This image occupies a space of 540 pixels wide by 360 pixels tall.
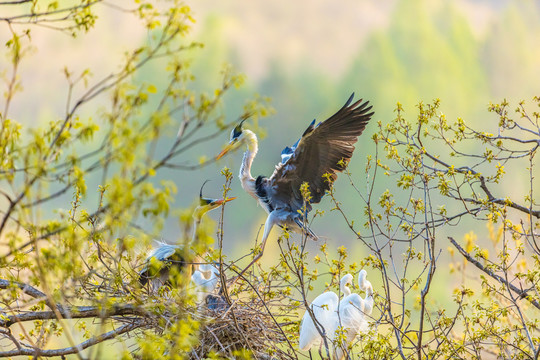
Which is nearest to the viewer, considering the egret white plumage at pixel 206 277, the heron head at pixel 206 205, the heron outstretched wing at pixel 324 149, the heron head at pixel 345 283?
the egret white plumage at pixel 206 277

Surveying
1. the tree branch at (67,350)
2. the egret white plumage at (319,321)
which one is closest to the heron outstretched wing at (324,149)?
the egret white plumage at (319,321)

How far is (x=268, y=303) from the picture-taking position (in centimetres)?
455

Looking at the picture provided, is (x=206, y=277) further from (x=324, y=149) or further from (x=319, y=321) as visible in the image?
(x=324, y=149)

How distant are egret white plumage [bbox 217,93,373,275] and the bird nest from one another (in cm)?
102

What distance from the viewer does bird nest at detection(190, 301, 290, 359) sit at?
13.6 ft

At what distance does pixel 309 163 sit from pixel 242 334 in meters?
1.91

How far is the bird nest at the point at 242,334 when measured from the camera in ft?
13.6

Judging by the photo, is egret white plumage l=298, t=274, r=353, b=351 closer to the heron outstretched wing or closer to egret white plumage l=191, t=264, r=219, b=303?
egret white plumage l=191, t=264, r=219, b=303

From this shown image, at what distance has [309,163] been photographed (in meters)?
5.62

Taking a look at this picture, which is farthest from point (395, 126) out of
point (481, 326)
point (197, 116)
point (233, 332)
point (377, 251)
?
point (197, 116)

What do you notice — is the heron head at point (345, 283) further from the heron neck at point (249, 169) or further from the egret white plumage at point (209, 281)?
the heron neck at point (249, 169)

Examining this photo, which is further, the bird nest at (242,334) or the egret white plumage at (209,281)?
the egret white plumage at (209,281)

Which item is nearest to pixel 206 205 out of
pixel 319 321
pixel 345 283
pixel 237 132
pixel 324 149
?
pixel 237 132

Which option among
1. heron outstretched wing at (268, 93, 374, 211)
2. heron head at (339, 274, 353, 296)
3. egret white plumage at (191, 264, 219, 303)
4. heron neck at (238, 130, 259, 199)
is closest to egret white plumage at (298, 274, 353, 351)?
heron head at (339, 274, 353, 296)
